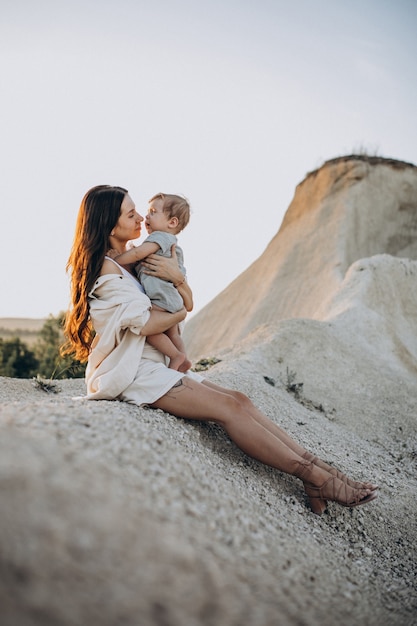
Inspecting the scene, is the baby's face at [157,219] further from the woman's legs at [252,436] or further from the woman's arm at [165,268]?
the woman's legs at [252,436]

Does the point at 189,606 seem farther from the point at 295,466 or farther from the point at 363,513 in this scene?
the point at 363,513

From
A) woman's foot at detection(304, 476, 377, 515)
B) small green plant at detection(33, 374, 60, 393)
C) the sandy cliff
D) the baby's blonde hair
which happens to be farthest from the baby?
the sandy cliff

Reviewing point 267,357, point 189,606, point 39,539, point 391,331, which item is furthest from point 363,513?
point 391,331

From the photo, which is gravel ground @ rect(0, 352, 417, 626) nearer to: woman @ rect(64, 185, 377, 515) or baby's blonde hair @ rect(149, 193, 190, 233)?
woman @ rect(64, 185, 377, 515)

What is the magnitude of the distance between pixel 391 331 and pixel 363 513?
768cm

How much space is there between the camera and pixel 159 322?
3.80 m

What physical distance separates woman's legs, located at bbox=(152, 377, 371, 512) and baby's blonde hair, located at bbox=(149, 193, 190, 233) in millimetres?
1513

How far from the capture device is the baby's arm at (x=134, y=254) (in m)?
4.05

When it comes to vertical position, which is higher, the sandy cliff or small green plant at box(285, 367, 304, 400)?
the sandy cliff

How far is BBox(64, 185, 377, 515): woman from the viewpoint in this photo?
368 centimetres

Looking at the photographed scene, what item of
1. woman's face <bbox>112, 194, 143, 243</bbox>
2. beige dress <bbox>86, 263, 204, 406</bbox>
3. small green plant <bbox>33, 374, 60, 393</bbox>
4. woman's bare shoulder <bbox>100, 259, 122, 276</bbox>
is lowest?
small green plant <bbox>33, 374, 60, 393</bbox>

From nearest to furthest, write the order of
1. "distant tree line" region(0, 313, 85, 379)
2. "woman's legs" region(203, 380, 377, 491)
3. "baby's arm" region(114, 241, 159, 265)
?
1. "woman's legs" region(203, 380, 377, 491)
2. "baby's arm" region(114, 241, 159, 265)
3. "distant tree line" region(0, 313, 85, 379)

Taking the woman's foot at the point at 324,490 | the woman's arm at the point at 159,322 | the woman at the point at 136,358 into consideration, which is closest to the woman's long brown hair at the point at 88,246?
the woman at the point at 136,358

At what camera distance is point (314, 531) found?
3.42 meters
